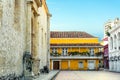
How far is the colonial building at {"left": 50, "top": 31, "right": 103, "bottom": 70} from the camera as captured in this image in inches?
2496

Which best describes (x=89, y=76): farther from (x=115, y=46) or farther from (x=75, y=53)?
(x=75, y=53)

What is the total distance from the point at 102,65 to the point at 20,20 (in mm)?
53238

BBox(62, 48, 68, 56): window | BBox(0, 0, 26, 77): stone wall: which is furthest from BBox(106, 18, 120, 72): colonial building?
BBox(0, 0, 26, 77): stone wall

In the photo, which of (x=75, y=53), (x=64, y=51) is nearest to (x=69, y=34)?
(x=64, y=51)

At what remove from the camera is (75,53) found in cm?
6338

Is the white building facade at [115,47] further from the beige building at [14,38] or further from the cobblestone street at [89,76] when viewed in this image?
the beige building at [14,38]

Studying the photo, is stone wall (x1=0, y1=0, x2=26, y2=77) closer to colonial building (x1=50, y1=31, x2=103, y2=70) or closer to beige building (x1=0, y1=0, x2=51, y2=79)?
beige building (x1=0, y1=0, x2=51, y2=79)

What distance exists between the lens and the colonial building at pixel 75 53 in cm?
6341

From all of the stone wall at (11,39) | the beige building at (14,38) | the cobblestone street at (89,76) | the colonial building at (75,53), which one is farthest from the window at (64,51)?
the stone wall at (11,39)

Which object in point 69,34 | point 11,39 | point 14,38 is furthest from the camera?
point 69,34

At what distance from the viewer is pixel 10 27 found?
14.5 meters

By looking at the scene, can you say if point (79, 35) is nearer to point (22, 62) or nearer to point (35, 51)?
point (35, 51)

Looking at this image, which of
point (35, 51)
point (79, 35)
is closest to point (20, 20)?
point (35, 51)

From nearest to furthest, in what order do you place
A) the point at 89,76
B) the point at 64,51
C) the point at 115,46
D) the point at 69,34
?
the point at 89,76 < the point at 115,46 < the point at 64,51 < the point at 69,34
